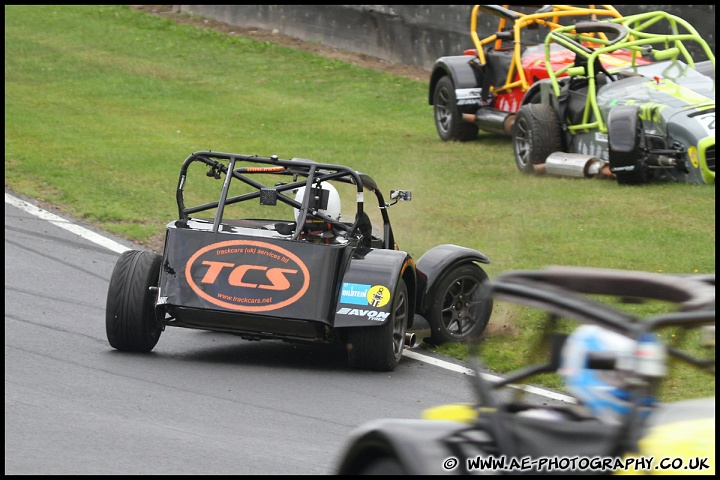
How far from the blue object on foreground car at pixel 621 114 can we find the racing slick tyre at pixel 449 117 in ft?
6.42

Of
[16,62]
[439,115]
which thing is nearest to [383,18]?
[439,115]

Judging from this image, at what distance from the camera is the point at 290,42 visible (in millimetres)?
27047

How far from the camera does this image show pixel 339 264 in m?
8.29

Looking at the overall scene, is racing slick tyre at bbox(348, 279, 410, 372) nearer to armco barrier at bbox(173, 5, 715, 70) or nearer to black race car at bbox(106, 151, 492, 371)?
black race car at bbox(106, 151, 492, 371)

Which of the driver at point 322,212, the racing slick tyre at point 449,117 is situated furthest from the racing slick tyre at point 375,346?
the racing slick tyre at point 449,117

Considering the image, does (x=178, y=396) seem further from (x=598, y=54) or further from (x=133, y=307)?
(x=598, y=54)

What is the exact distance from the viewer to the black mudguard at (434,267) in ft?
29.5

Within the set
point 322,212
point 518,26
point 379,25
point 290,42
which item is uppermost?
point 518,26

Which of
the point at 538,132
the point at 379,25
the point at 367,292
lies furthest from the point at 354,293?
the point at 379,25

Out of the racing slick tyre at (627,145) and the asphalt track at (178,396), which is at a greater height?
the racing slick tyre at (627,145)

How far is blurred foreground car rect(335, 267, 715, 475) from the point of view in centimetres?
373

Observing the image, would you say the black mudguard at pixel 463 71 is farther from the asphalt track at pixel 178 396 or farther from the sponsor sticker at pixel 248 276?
the sponsor sticker at pixel 248 276

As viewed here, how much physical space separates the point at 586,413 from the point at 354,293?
13.5 feet

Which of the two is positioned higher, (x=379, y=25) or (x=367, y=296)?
(x=379, y=25)
